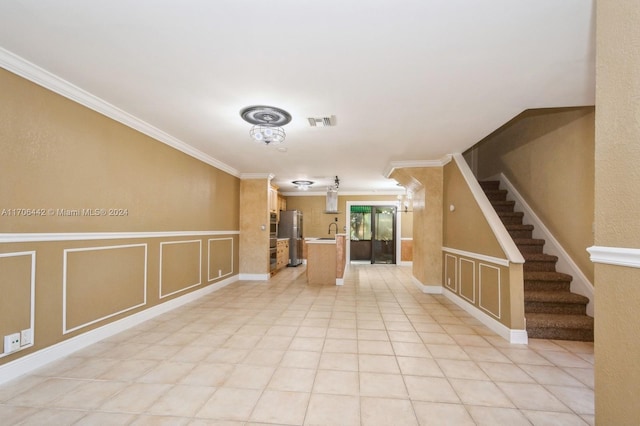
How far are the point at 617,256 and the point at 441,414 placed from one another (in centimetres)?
139

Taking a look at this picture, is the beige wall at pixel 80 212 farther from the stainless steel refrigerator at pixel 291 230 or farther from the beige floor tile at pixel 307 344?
the stainless steel refrigerator at pixel 291 230

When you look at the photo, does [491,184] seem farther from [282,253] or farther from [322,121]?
[282,253]

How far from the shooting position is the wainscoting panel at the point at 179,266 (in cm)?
400

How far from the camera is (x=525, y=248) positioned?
4.16 metres

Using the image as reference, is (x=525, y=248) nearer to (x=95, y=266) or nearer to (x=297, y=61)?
(x=297, y=61)

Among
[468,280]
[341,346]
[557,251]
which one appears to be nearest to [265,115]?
[341,346]

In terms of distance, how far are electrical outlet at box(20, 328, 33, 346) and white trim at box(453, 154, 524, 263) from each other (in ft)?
14.7

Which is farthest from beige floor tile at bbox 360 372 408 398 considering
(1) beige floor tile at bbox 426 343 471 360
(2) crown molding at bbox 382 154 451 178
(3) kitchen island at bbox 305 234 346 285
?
(2) crown molding at bbox 382 154 451 178

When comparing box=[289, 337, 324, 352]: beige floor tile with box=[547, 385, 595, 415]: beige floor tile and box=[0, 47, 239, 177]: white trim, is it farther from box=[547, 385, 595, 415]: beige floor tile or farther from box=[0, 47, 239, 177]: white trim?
box=[0, 47, 239, 177]: white trim

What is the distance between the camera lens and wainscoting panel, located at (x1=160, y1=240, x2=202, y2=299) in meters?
4.00

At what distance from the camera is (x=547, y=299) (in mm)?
3393

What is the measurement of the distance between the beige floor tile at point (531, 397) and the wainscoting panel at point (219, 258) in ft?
15.2

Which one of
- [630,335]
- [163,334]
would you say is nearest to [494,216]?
[630,335]

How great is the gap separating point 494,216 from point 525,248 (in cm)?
106
